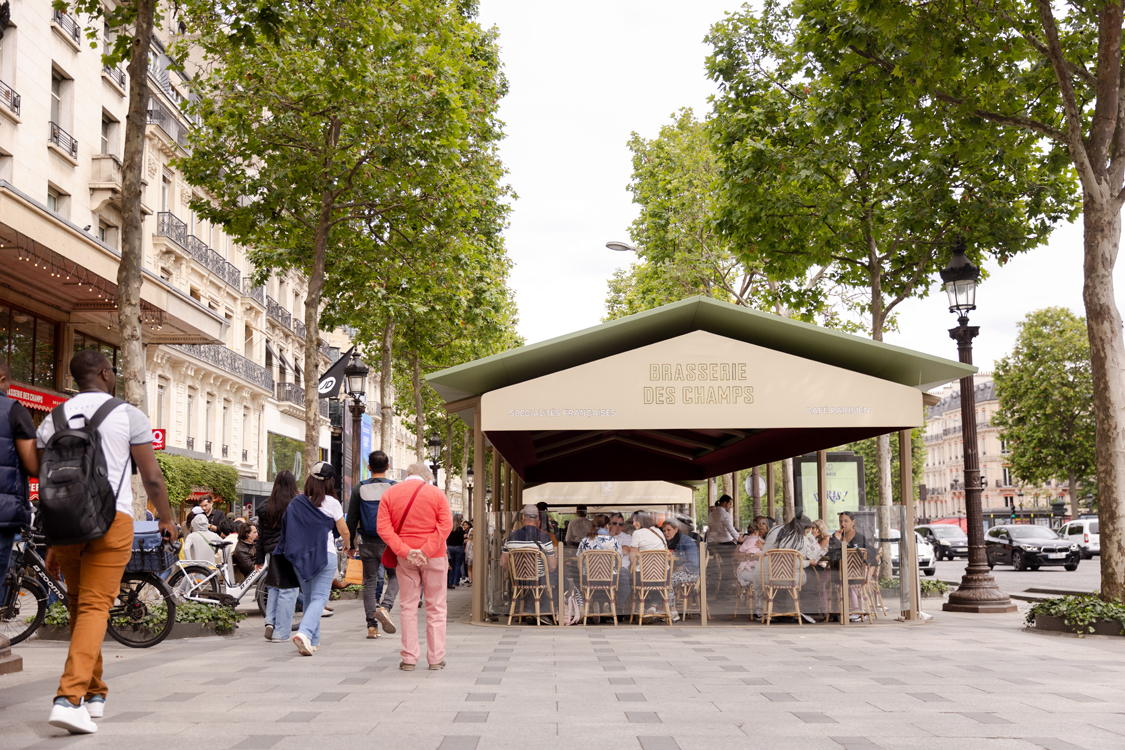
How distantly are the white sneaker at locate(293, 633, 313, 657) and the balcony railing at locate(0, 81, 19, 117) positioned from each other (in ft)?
56.0

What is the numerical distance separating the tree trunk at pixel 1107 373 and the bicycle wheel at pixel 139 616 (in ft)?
33.3

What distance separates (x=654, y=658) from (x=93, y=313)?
1871 centimetres

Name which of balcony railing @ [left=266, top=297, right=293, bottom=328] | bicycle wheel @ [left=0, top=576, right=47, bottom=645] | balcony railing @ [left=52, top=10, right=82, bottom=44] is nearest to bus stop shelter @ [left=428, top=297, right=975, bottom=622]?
bicycle wheel @ [left=0, top=576, right=47, bottom=645]

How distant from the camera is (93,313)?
24297 millimetres

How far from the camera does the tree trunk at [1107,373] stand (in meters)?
11.9

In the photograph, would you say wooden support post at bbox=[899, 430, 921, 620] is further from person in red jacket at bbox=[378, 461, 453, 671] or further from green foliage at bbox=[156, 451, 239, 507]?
green foliage at bbox=[156, 451, 239, 507]

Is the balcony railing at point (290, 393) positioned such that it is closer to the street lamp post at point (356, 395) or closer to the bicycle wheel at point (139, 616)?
the street lamp post at point (356, 395)

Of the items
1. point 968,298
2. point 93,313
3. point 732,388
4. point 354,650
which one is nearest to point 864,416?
point 732,388

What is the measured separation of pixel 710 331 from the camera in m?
14.0

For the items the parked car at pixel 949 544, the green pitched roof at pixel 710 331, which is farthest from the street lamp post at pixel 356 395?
the parked car at pixel 949 544

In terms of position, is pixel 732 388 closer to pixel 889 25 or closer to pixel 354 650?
pixel 889 25

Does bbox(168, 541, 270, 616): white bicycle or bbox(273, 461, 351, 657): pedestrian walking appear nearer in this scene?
bbox(273, 461, 351, 657): pedestrian walking

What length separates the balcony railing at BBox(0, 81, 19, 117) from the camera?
22305 mm

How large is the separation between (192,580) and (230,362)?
28.6 m
